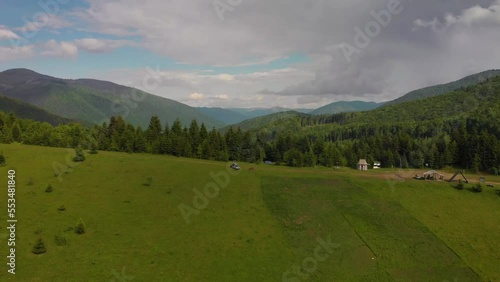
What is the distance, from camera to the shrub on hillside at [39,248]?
46.1 m

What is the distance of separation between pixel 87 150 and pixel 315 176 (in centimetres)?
7168

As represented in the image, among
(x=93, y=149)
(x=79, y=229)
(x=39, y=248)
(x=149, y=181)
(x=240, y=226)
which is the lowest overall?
(x=240, y=226)

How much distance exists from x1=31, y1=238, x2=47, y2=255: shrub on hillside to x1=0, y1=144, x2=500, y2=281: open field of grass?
57 centimetres

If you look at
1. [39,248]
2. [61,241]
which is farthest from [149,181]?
[39,248]

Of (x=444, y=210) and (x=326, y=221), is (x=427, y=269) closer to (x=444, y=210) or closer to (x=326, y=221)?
(x=326, y=221)

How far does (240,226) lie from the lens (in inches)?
2495

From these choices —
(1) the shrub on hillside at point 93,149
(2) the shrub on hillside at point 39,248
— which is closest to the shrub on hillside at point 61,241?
(2) the shrub on hillside at point 39,248

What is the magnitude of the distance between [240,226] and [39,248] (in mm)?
31703

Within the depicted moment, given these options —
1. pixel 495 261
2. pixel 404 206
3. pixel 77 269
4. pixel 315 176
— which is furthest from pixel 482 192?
pixel 77 269

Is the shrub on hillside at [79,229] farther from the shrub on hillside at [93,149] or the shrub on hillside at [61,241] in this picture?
the shrub on hillside at [93,149]

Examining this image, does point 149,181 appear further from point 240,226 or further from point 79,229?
point 240,226

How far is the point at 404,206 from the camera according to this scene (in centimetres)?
7569

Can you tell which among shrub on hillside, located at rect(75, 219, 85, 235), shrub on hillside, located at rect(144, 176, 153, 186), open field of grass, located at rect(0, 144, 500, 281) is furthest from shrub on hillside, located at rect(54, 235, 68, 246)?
shrub on hillside, located at rect(144, 176, 153, 186)

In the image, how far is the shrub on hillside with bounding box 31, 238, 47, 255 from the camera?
4612 centimetres
